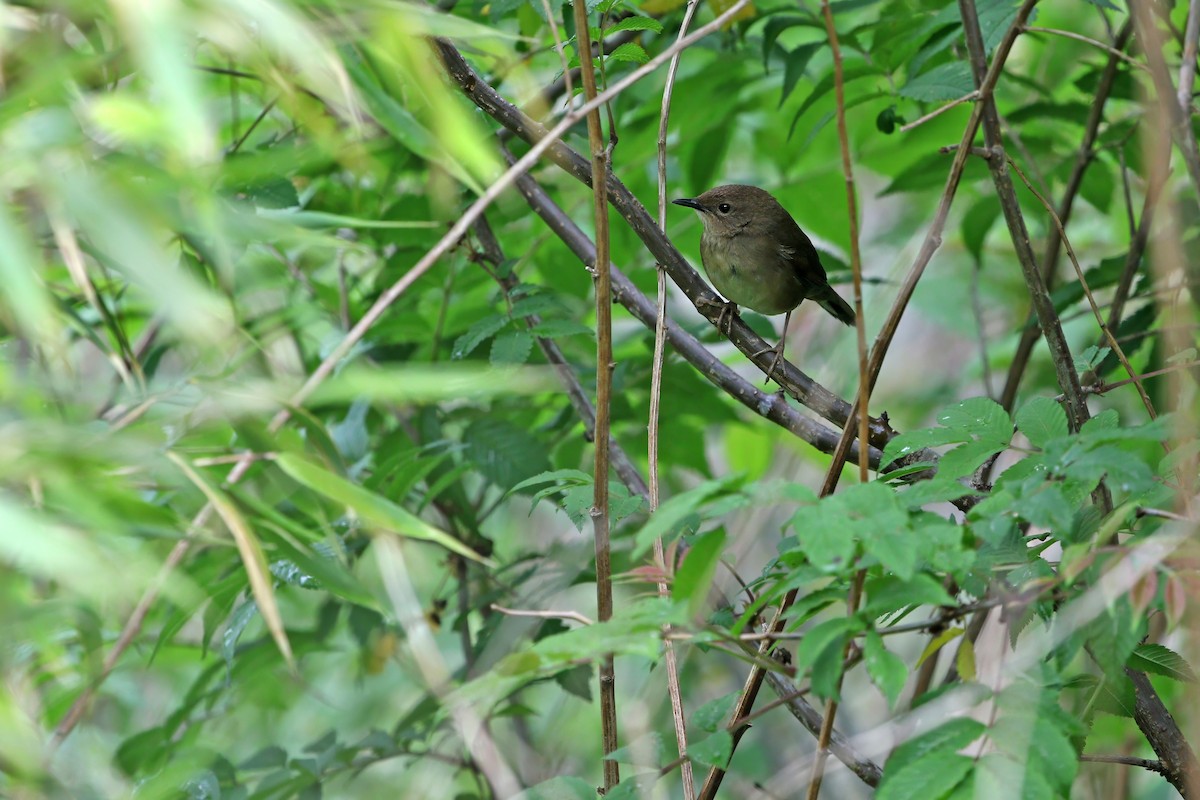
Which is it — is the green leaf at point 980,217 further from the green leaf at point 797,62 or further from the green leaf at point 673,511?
the green leaf at point 673,511

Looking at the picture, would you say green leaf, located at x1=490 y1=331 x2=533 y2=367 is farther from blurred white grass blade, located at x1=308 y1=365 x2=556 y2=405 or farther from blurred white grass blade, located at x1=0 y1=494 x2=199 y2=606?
blurred white grass blade, located at x1=0 y1=494 x2=199 y2=606

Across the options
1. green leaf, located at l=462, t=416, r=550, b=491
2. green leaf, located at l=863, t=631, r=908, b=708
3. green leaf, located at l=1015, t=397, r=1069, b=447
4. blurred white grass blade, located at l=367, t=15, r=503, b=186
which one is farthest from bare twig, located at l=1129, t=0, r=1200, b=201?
green leaf, located at l=462, t=416, r=550, b=491

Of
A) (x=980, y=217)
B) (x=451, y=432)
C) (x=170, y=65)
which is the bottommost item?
(x=451, y=432)

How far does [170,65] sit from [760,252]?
12.2 feet

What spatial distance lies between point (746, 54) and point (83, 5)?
2447mm

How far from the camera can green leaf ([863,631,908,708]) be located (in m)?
1.37

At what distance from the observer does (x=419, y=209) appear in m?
3.28

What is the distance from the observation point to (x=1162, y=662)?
179 centimetres

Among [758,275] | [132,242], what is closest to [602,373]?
[132,242]

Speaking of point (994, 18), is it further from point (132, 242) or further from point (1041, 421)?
point (132, 242)

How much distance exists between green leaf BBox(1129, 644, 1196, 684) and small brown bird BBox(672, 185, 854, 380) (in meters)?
3.03

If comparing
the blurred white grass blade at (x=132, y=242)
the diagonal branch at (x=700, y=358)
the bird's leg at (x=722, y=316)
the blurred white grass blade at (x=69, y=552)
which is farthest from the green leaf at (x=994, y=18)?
the blurred white grass blade at (x=69, y=552)

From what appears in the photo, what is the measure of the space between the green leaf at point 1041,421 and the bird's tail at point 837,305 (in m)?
3.01

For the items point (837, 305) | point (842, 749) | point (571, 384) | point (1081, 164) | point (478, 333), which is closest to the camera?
point (842, 749)
